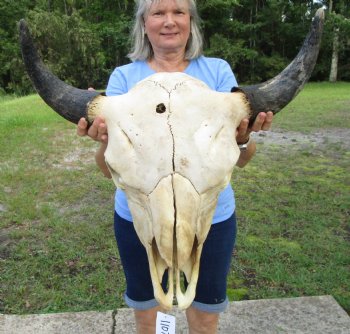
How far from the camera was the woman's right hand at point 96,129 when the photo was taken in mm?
1911

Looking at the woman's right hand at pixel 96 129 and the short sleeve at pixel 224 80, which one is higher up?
the short sleeve at pixel 224 80

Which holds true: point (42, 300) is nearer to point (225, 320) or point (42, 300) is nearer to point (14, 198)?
point (225, 320)

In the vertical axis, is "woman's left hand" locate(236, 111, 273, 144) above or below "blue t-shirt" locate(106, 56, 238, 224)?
below

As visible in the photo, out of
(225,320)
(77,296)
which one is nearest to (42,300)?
(77,296)

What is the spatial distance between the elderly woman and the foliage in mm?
23467

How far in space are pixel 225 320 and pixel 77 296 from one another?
1394 millimetres

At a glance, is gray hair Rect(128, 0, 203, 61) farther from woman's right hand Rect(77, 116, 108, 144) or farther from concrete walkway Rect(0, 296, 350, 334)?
concrete walkway Rect(0, 296, 350, 334)

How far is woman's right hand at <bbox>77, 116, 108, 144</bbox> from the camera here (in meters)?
1.91

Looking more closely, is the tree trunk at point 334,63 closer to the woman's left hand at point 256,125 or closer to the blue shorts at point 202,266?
the blue shorts at point 202,266

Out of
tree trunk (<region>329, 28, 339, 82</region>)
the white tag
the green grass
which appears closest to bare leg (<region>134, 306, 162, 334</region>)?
the white tag

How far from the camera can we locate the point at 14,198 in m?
6.39

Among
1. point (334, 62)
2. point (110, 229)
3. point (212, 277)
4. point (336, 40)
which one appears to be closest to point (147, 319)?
point (212, 277)

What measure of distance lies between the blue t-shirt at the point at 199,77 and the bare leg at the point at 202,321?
2.00 feet

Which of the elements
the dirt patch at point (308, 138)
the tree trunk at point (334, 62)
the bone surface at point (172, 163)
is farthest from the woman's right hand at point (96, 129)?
the tree trunk at point (334, 62)
